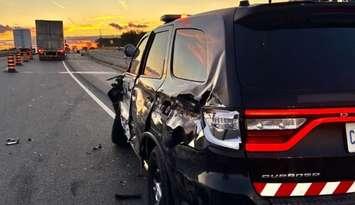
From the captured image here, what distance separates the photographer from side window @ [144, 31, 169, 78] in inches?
210

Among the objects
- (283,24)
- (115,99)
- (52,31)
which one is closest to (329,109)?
(283,24)

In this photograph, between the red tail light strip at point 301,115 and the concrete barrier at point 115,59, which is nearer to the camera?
the red tail light strip at point 301,115

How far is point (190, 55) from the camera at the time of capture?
446 centimetres

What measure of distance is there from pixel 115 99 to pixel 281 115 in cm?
497

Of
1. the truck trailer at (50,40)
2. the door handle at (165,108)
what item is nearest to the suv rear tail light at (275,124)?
the door handle at (165,108)

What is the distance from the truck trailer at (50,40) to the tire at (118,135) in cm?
4842

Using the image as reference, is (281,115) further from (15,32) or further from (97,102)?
(15,32)

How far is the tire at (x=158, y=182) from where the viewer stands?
4406mm

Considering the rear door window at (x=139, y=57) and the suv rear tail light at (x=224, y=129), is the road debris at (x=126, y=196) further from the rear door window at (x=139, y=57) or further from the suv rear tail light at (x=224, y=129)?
the suv rear tail light at (x=224, y=129)

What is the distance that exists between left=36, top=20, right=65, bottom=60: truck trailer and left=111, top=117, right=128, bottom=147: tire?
159ft

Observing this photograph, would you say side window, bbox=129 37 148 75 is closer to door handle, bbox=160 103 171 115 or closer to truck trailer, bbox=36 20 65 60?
door handle, bbox=160 103 171 115

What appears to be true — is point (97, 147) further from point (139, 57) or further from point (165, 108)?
point (165, 108)

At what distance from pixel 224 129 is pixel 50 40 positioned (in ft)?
184

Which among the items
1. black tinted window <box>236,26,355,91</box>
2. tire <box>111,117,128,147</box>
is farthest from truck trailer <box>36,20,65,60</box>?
black tinted window <box>236,26,355,91</box>
